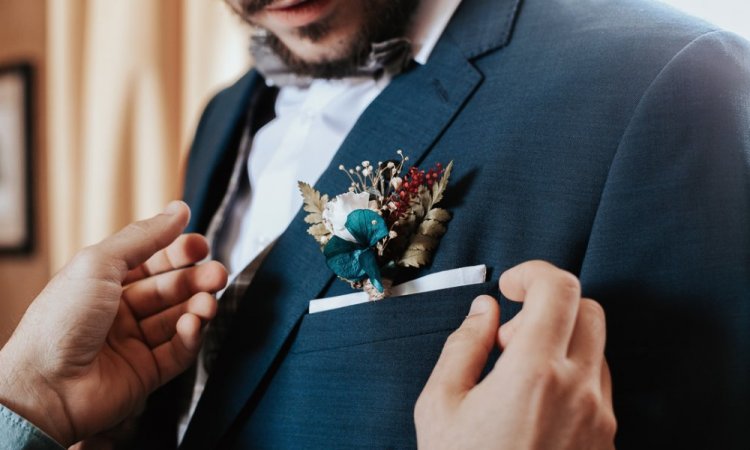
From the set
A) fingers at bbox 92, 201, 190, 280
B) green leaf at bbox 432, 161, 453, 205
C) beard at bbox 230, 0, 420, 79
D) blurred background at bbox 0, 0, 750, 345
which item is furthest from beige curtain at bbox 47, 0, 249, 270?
green leaf at bbox 432, 161, 453, 205

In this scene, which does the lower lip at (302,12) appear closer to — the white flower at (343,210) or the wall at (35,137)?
the white flower at (343,210)

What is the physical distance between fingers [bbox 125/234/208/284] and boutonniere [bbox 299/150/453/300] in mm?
269

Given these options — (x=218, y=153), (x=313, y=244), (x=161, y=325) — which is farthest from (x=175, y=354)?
(x=218, y=153)

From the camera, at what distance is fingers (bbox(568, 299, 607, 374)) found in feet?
2.10

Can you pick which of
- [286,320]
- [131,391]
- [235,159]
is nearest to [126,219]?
[235,159]

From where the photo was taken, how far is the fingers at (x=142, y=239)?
3.24 ft

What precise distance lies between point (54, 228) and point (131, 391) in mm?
1575

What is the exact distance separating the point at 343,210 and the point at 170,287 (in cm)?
39

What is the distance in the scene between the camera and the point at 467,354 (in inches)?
27.2

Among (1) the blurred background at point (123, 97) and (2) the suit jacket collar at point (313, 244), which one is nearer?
(2) the suit jacket collar at point (313, 244)

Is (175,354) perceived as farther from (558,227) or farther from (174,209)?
(558,227)

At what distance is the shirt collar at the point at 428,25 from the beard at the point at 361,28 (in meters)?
0.02

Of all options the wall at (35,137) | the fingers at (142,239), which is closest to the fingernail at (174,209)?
the fingers at (142,239)

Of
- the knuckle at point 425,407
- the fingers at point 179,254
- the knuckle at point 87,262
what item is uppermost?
the knuckle at point 87,262
